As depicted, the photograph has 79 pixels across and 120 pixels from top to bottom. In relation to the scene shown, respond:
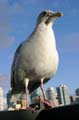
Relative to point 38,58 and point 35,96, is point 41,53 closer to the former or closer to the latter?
point 38,58

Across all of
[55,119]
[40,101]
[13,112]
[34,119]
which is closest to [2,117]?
[13,112]

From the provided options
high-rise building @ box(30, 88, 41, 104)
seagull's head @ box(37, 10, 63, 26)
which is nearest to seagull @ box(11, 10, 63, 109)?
seagull's head @ box(37, 10, 63, 26)

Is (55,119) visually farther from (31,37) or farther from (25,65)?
(31,37)

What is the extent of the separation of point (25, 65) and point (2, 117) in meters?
1.44

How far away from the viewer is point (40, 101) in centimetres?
332

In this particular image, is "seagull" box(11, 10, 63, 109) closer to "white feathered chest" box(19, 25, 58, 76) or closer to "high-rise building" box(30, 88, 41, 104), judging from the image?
"white feathered chest" box(19, 25, 58, 76)

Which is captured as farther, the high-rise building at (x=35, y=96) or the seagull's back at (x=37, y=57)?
the seagull's back at (x=37, y=57)

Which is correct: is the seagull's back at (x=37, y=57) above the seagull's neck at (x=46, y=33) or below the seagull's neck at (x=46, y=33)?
below

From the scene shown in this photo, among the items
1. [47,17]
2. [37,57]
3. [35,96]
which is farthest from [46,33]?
[35,96]

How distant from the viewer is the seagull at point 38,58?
379 cm

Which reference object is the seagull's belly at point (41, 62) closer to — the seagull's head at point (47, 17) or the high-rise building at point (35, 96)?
the high-rise building at point (35, 96)

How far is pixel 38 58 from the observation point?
375 centimetres

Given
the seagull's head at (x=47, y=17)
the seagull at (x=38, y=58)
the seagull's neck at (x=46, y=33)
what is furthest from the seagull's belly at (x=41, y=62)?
the seagull's head at (x=47, y=17)

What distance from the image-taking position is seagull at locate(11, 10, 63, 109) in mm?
3791
